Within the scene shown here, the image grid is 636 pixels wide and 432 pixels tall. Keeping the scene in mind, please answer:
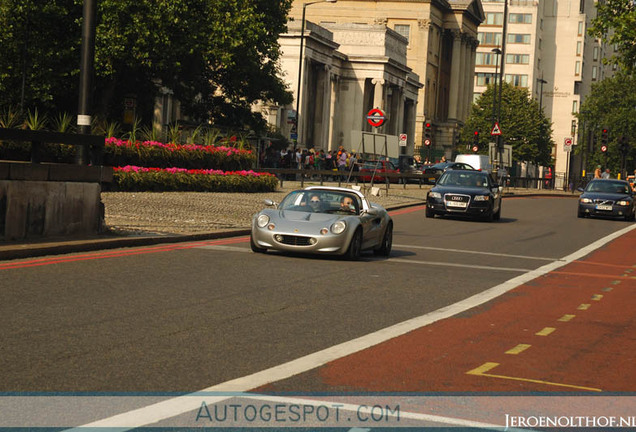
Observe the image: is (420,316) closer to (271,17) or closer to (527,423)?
(527,423)

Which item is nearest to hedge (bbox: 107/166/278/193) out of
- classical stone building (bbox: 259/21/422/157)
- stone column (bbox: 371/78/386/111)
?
classical stone building (bbox: 259/21/422/157)

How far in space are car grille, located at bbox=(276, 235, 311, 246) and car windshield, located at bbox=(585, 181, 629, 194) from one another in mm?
22436

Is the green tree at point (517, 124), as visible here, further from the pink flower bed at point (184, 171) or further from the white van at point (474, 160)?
the pink flower bed at point (184, 171)

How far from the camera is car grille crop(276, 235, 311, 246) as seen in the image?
1725 cm

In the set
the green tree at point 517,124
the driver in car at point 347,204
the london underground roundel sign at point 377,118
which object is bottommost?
the driver in car at point 347,204

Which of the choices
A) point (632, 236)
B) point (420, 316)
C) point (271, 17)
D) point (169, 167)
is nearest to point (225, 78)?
point (271, 17)

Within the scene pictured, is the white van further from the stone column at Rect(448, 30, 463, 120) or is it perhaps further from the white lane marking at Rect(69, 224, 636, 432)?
the stone column at Rect(448, 30, 463, 120)

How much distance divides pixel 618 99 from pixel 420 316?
11617 cm

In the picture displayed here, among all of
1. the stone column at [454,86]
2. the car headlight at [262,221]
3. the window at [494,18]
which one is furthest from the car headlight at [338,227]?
the window at [494,18]

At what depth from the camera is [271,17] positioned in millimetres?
52406

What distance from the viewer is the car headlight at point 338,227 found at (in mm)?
17422

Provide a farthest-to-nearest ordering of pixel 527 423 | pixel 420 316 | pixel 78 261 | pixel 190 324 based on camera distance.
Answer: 1. pixel 78 261
2. pixel 420 316
3. pixel 190 324
4. pixel 527 423

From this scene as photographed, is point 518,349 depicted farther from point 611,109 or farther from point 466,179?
point 611,109

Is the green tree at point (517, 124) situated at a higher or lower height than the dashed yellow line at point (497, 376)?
higher
